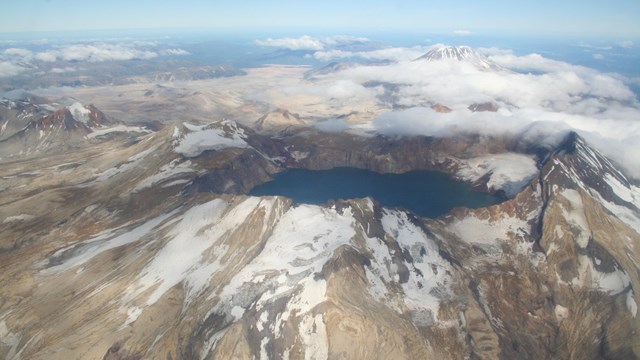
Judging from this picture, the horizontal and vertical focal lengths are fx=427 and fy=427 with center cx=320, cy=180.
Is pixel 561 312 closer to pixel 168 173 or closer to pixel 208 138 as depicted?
pixel 168 173

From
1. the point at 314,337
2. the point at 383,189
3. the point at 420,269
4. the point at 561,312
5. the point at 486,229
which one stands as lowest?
the point at 383,189

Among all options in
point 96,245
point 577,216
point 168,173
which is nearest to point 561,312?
point 577,216

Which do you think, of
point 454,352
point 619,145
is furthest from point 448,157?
point 454,352

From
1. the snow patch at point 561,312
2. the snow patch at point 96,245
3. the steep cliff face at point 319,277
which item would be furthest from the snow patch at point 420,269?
the snow patch at point 96,245

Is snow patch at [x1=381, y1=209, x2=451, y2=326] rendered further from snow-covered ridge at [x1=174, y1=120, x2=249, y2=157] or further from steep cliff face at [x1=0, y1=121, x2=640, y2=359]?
snow-covered ridge at [x1=174, y1=120, x2=249, y2=157]

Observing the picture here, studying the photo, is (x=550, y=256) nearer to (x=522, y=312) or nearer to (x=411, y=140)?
(x=522, y=312)

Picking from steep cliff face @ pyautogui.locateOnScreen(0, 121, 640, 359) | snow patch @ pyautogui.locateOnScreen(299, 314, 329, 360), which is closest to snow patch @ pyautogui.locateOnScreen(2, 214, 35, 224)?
steep cliff face @ pyautogui.locateOnScreen(0, 121, 640, 359)

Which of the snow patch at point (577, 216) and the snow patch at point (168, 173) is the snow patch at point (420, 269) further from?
the snow patch at point (168, 173)
